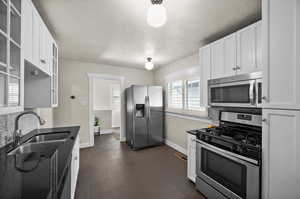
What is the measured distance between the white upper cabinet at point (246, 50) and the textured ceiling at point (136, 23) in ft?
0.76

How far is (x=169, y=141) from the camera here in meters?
3.80

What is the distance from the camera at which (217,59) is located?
6.38 feet

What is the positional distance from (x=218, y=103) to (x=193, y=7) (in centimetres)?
135

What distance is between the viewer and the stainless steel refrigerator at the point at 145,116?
3502 mm

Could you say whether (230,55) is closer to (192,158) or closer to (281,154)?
(281,154)

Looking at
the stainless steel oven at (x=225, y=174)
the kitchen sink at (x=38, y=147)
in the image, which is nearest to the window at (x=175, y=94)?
the stainless steel oven at (x=225, y=174)

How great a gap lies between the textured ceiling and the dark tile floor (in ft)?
8.24

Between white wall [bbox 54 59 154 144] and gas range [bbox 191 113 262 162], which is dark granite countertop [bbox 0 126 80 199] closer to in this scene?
gas range [bbox 191 113 262 162]

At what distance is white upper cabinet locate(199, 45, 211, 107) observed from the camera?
2086 millimetres

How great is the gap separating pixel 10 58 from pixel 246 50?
94.1 inches

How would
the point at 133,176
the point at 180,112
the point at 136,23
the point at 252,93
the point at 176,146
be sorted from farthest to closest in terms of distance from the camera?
the point at 176,146
the point at 180,112
the point at 133,176
the point at 136,23
the point at 252,93

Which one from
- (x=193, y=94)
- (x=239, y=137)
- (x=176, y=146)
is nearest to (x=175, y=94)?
(x=193, y=94)

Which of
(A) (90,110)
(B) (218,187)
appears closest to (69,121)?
(A) (90,110)

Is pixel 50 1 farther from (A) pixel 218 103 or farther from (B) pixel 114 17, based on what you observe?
(A) pixel 218 103
